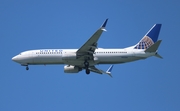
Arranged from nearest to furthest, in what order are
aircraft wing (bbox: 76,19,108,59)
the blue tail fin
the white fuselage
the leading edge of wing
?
the leading edge of wing < aircraft wing (bbox: 76,19,108,59) < the white fuselage < the blue tail fin

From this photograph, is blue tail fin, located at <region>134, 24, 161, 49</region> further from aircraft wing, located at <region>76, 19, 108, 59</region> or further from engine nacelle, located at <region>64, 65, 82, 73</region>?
engine nacelle, located at <region>64, 65, 82, 73</region>

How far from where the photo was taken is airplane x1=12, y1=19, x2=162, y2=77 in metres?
56.8

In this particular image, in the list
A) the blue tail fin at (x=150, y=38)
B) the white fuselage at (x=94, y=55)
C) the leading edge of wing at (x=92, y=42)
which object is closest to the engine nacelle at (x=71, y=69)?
the white fuselage at (x=94, y=55)

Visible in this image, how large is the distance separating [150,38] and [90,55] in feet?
30.7

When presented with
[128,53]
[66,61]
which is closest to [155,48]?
[128,53]

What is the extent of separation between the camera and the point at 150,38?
198 ft

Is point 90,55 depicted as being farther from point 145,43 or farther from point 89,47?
point 145,43

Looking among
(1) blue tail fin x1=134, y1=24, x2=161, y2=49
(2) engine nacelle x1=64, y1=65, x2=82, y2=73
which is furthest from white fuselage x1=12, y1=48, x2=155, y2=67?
(2) engine nacelle x1=64, y1=65, x2=82, y2=73

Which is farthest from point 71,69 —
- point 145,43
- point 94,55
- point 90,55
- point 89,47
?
point 145,43

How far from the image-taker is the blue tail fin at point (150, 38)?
59.7 m

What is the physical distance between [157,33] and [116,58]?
7478mm

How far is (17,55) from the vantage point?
61.6m

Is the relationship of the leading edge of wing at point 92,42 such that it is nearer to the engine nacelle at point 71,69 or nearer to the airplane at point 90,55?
the airplane at point 90,55

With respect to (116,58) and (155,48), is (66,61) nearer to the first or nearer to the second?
(116,58)
